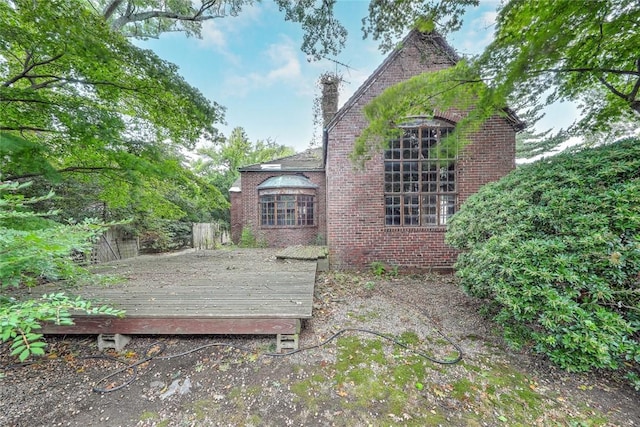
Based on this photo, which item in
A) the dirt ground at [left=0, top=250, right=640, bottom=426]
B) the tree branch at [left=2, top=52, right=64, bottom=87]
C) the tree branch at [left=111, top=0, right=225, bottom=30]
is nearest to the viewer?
the dirt ground at [left=0, top=250, right=640, bottom=426]

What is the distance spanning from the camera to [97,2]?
7.52 m

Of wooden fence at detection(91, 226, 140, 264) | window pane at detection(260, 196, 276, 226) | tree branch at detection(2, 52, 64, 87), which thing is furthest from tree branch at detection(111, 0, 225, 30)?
window pane at detection(260, 196, 276, 226)

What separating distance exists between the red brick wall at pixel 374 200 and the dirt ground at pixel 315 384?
10.6ft

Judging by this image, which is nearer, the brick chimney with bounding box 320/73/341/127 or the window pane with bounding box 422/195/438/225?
the window pane with bounding box 422/195/438/225

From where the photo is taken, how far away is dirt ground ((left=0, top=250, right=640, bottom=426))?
210 centimetres

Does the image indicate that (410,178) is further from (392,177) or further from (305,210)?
(305,210)

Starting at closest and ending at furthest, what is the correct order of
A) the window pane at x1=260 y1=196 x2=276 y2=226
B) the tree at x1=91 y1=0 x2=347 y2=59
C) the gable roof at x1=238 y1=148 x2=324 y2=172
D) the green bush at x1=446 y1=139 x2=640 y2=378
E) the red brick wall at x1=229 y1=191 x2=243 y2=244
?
the green bush at x1=446 y1=139 x2=640 y2=378 < the tree at x1=91 y1=0 x2=347 y2=59 < the window pane at x1=260 y1=196 x2=276 y2=226 < the gable roof at x1=238 y1=148 x2=324 y2=172 < the red brick wall at x1=229 y1=191 x2=243 y2=244

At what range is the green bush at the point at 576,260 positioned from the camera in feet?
7.37

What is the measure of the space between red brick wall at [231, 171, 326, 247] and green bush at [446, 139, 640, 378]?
8.98 metres

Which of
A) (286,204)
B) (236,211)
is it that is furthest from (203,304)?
(236,211)

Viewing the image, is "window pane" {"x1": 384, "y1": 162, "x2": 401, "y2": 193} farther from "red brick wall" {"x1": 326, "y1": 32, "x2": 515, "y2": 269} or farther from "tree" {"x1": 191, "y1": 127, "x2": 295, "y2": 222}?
"tree" {"x1": 191, "y1": 127, "x2": 295, "y2": 222}

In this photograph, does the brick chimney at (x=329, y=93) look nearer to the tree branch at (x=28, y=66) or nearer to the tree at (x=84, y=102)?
the tree at (x=84, y=102)

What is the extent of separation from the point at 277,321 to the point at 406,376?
5.18 ft

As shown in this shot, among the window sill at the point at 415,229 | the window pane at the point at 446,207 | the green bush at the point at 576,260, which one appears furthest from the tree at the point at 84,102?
the window pane at the point at 446,207
